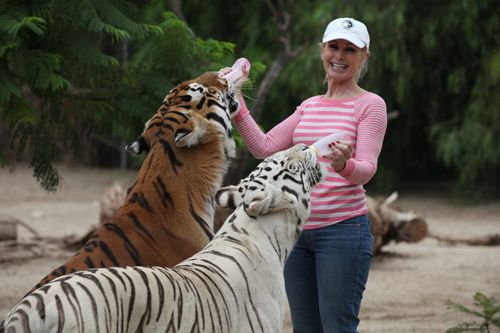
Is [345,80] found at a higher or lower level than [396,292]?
higher

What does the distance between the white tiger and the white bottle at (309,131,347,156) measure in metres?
0.06

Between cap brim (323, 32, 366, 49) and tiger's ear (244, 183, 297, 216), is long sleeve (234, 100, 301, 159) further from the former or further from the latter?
tiger's ear (244, 183, 297, 216)

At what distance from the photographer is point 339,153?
11.2 feet

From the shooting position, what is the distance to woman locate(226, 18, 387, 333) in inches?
146

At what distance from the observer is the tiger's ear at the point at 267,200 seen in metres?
3.26

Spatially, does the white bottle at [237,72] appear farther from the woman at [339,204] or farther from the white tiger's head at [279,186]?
the white tiger's head at [279,186]

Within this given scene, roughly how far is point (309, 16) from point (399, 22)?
145 centimetres

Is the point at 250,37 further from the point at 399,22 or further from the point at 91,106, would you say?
the point at 91,106

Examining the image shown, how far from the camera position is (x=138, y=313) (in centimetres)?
283

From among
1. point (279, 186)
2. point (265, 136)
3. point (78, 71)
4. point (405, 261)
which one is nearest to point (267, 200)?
point (279, 186)

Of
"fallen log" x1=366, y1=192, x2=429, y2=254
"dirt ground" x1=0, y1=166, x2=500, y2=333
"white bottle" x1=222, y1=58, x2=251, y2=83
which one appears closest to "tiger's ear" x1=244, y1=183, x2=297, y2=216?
"white bottle" x1=222, y1=58, x2=251, y2=83

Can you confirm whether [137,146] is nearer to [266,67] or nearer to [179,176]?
[179,176]

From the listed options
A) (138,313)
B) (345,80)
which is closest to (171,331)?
(138,313)

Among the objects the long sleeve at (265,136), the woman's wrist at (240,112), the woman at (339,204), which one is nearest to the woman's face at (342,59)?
the woman at (339,204)
